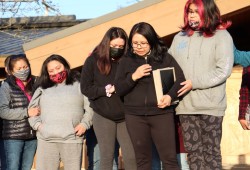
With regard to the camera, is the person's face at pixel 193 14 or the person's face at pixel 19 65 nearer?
the person's face at pixel 193 14

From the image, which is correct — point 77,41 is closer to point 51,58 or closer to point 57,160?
point 51,58

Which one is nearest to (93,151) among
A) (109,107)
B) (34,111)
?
(34,111)

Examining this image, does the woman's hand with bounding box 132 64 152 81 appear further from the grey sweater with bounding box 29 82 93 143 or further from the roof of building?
the roof of building

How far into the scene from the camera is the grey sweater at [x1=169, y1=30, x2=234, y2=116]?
5.30 m

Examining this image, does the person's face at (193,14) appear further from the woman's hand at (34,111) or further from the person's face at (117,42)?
the woman's hand at (34,111)

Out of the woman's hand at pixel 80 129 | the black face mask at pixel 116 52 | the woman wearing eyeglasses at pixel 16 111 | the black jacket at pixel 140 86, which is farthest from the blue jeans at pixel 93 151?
the black jacket at pixel 140 86

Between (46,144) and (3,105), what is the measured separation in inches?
29.6

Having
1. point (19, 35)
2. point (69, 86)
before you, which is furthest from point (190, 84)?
point (19, 35)

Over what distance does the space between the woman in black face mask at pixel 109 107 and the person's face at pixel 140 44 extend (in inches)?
18.5

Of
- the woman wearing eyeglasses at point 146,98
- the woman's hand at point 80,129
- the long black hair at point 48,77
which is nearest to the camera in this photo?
the woman wearing eyeglasses at point 146,98

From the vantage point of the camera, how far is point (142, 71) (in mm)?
5434

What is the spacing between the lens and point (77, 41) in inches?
291

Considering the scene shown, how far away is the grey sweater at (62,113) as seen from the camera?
629cm

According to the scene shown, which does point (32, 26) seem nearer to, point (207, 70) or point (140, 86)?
point (140, 86)
